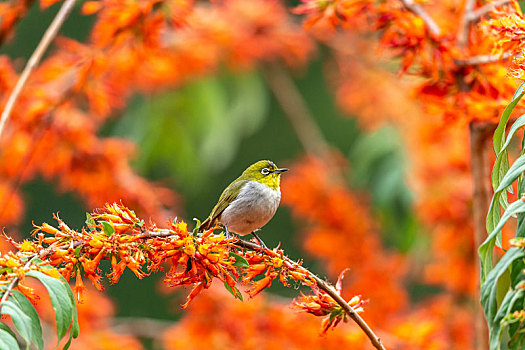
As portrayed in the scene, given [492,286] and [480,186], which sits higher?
[492,286]

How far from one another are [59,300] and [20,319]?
0.35ft

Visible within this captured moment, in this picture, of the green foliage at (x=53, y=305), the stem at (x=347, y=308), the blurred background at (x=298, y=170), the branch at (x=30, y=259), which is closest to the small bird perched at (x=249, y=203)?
the blurred background at (x=298, y=170)

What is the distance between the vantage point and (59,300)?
1707 millimetres

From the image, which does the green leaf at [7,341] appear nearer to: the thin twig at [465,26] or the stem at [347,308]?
the stem at [347,308]

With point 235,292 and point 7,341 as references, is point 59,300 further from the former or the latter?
point 235,292

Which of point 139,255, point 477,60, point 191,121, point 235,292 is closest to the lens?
point 139,255

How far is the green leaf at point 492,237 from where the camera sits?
5.26ft

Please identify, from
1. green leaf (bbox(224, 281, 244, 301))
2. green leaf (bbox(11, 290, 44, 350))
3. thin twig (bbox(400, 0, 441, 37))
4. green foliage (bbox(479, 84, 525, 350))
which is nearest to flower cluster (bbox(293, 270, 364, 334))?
green leaf (bbox(224, 281, 244, 301))

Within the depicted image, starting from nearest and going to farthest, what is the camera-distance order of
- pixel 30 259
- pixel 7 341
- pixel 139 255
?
1. pixel 7 341
2. pixel 30 259
3. pixel 139 255

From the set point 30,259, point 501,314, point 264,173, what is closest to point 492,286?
point 501,314

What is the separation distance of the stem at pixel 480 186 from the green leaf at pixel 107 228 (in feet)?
5.55

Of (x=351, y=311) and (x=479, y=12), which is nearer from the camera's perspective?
(x=351, y=311)

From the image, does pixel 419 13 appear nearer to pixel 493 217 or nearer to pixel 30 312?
pixel 493 217

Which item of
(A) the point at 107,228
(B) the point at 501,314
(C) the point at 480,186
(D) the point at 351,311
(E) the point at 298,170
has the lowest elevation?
(E) the point at 298,170
